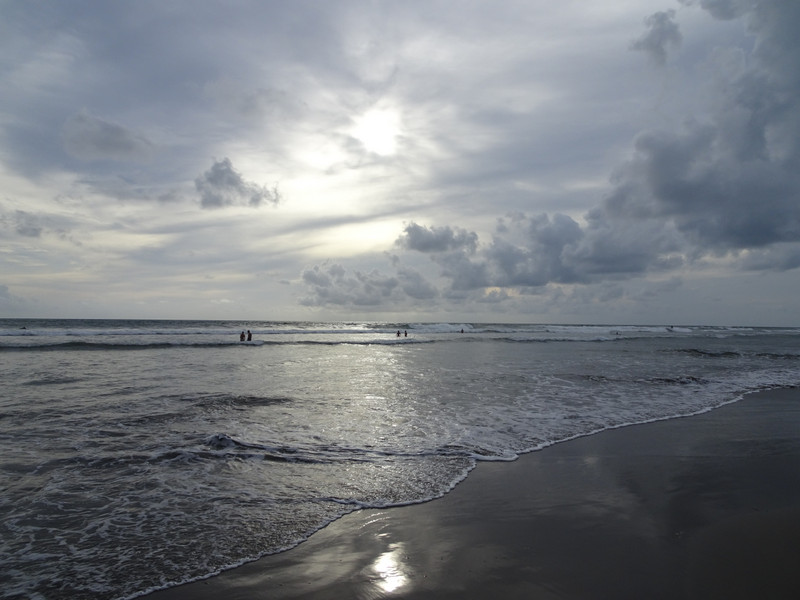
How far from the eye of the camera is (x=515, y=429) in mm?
10094

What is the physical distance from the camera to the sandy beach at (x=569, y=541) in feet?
13.1

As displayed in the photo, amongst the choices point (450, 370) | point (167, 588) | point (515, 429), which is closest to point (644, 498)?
point (515, 429)

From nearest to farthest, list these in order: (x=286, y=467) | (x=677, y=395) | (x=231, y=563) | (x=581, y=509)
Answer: (x=231, y=563) < (x=581, y=509) < (x=286, y=467) < (x=677, y=395)

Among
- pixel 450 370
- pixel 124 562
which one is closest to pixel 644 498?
pixel 124 562

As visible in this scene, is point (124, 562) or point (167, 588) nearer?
point (167, 588)

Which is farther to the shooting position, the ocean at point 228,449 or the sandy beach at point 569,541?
the ocean at point 228,449

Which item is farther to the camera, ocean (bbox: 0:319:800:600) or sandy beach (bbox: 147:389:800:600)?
ocean (bbox: 0:319:800:600)

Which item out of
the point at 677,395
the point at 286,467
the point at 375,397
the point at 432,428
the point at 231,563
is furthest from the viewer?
the point at 677,395

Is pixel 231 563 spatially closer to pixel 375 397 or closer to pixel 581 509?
pixel 581 509

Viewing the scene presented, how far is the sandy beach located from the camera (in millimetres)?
3994

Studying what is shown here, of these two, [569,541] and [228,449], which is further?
[228,449]

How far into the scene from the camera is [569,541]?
191 inches

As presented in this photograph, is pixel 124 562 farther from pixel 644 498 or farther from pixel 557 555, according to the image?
pixel 644 498

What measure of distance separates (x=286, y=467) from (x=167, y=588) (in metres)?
3.19
